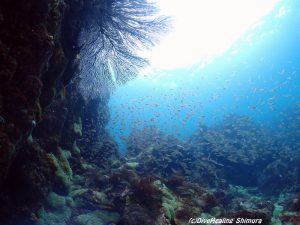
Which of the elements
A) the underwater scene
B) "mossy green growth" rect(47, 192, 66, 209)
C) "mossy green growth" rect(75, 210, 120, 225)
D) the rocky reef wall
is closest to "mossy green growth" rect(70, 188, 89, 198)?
the underwater scene

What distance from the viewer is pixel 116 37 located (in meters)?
8.17

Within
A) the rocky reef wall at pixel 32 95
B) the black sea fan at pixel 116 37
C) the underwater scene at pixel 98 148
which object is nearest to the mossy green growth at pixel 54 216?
the underwater scene at pixel 98 148

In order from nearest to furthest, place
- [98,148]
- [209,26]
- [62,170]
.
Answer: [62,170]
[98,148]
[209,26]

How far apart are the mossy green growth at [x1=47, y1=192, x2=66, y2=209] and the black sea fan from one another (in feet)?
12.7

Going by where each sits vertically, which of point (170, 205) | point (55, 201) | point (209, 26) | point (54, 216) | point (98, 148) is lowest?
point (54, 216)

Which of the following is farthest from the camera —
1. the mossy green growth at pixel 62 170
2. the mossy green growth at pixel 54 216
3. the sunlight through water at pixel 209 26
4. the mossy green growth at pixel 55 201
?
the sunlight through water at pixel 209 26

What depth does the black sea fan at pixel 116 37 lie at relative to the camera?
24.6 ft

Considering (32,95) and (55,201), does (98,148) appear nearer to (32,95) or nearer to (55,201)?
(55,201)

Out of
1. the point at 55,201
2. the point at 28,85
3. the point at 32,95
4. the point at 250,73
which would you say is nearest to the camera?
the point at 28,85

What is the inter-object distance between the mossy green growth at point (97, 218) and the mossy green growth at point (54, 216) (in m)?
0.41

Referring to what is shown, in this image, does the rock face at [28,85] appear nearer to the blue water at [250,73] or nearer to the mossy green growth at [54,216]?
the mossy green growth at [54,216]

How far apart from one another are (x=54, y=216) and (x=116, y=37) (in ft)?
17.5

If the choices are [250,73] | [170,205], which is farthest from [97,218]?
[250,73]

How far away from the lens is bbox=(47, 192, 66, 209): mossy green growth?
6.84 m
